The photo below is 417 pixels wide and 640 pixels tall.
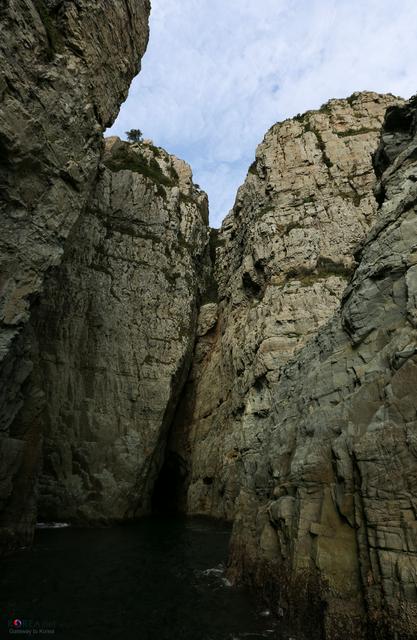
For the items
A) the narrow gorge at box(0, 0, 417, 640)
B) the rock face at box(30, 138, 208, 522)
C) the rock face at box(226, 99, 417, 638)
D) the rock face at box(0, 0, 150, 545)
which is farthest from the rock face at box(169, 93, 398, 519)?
the rock face at box(0, 0, 150, 545)

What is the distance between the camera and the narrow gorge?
10398 millimetres

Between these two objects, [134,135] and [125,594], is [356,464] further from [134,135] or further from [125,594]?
[134,135]

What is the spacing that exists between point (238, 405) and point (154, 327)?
463 inches

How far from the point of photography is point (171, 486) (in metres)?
47.7

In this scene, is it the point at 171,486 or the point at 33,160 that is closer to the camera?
the point at 33,160

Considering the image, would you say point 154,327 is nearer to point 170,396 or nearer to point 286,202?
point 170,396

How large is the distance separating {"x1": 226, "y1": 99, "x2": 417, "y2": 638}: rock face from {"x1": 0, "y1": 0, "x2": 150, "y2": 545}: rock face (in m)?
13.0

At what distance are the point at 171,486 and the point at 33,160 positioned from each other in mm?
39770

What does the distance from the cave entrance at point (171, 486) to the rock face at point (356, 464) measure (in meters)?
29.9

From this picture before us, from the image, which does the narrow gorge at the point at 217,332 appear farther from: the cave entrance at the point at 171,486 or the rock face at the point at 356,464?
the cave entrance at the point at 171,486

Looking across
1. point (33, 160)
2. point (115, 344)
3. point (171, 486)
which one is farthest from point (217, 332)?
point (33, 160)

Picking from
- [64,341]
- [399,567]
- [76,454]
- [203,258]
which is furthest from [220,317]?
[399,567]

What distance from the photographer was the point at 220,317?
5088 centimetres

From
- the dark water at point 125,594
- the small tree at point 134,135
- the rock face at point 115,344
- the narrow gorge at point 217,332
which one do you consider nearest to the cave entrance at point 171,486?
A: the narrow gorge at point 217,332
